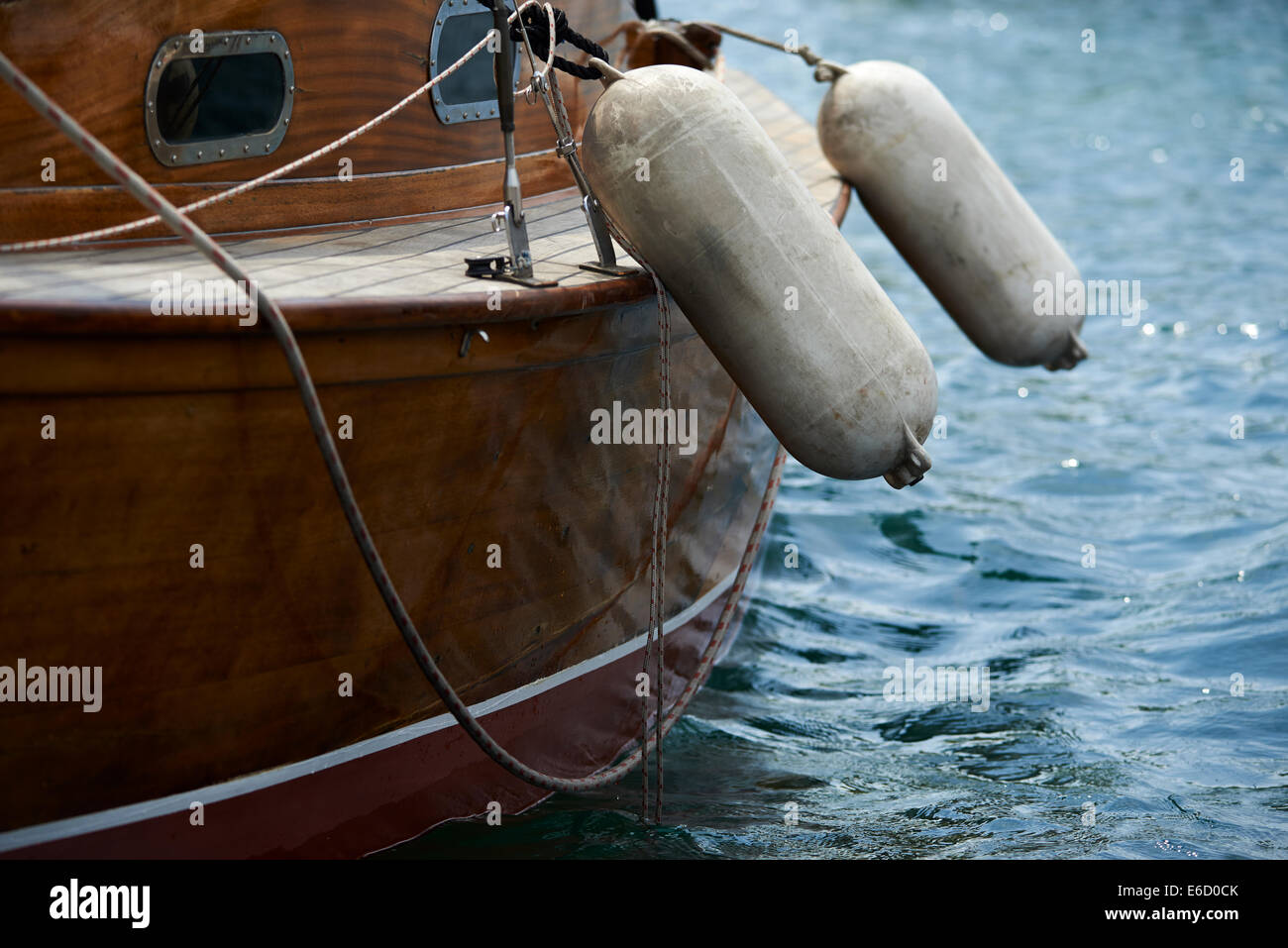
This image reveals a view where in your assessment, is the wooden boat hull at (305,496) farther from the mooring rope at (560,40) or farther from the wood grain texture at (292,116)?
the mooring rope at (560,40)

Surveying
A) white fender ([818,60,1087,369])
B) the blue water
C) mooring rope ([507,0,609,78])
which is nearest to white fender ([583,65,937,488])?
mooring rope ([507,0,609,78])

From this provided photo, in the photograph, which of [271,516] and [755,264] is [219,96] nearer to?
[271,516]

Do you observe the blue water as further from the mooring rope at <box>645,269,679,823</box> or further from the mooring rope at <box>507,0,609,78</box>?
the mooring rope at <box>507,0,609,78</box>

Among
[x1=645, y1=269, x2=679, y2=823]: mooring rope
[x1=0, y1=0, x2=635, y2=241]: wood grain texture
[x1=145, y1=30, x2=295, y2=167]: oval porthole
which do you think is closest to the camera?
[x1=0, y1=0, x2=635, y2=241]: wood grain texture

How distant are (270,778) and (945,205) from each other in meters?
2.98

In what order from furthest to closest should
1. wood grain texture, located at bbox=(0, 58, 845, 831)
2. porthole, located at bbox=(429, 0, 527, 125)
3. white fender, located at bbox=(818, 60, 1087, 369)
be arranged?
white fender, located at bbox=(818, 60, 1087, 369)
porthole, located at bbox=(429, 0, 527, 125)
wood grain texture, located at bbox=(0, 58, 845, 831)

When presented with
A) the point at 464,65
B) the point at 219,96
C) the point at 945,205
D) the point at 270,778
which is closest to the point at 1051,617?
the point at 945,205

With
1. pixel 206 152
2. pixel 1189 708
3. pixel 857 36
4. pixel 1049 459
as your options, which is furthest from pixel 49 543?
pixel 857 36

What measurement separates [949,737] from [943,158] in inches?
77.1

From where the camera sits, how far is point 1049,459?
7.69m

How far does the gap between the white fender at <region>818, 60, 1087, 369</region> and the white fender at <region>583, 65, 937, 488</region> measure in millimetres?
1540

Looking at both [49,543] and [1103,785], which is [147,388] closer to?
[49,543]

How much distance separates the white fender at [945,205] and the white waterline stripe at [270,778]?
1.92 meters

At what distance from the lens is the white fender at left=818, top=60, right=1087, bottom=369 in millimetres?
4973
